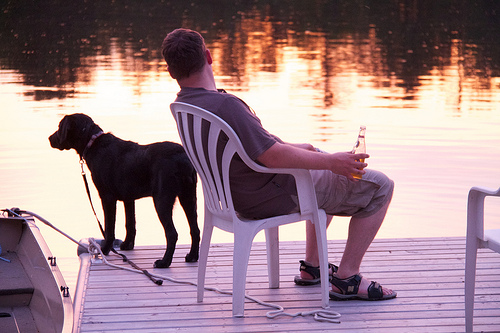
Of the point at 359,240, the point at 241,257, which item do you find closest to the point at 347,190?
the point at 359,240

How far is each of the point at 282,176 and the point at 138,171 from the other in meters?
1.14

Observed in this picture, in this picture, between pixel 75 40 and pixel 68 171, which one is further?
pixel 75 40

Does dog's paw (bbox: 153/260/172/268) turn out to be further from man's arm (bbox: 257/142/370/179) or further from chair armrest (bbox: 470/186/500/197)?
chair armrest (bbox: 470/186/500/197)

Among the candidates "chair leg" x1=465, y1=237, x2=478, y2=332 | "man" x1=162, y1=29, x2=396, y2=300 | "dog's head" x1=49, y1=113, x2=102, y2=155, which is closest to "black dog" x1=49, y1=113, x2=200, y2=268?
"dog's head" x1=49, y1=113, x2=102, y2=155

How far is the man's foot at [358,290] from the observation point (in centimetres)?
367

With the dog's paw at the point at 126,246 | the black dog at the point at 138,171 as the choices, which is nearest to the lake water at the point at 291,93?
the dog's paw at the point at 126,246

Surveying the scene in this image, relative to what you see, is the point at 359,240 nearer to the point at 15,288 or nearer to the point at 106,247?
the point at 106,247

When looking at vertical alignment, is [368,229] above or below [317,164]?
below

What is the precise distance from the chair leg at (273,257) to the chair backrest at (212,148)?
418mm

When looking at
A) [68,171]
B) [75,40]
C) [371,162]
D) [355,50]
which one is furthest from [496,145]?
[75,40]

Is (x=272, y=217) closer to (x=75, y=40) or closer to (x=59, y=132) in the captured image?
(x=59, y=132)

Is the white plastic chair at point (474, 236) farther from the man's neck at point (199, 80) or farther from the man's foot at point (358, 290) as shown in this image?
the man's neck at point (199, 80)

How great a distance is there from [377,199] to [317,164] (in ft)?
1.54

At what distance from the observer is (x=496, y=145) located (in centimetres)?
877
